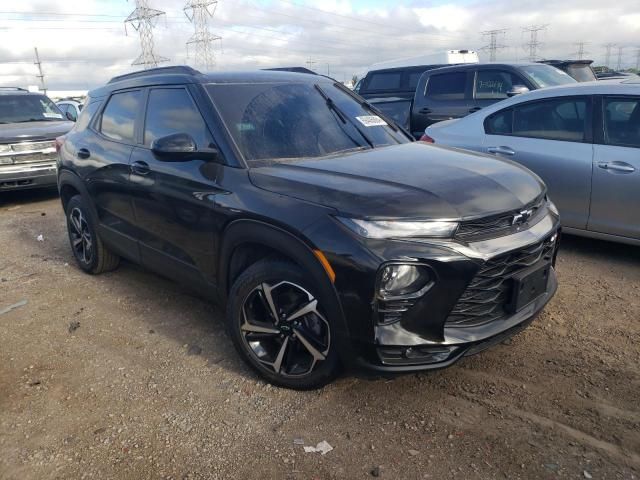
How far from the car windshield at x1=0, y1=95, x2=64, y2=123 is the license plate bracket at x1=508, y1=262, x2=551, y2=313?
9557 millimetres

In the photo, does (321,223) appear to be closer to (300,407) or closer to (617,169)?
(300,407)

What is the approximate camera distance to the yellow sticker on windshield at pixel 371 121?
3.96m

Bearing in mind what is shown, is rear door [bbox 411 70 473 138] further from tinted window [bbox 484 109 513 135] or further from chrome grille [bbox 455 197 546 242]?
chrome grille [bbox 455 197 546 242]

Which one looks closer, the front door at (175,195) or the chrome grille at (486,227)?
the chrome grille at (486,227)

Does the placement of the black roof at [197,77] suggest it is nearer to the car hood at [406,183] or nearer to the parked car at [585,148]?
the car hood at [406,183]

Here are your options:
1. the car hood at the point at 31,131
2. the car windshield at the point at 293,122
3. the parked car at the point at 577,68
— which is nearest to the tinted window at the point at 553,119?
the car windshield at the point at 293,122

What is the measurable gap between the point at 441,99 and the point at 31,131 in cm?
672

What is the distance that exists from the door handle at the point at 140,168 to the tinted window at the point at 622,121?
3.83 metres

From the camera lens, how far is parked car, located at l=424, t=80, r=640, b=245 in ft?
15.1

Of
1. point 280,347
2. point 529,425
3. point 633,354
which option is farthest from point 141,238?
point 633,354

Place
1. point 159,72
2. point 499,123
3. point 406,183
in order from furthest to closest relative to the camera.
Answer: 1. point 499,123
2. point 159,72
3. point 406,183

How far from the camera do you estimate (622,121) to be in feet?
15.5

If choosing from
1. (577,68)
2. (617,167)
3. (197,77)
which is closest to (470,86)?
(577,68)

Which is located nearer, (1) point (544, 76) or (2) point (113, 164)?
(2) point (113, 164)
